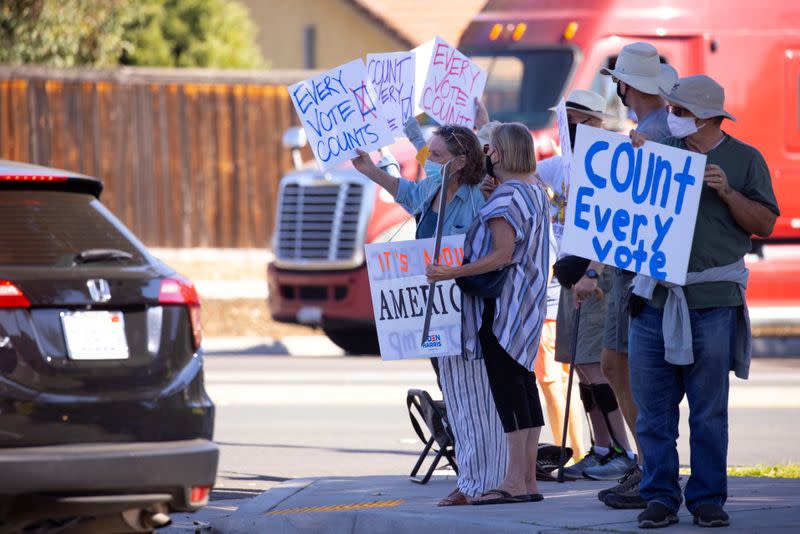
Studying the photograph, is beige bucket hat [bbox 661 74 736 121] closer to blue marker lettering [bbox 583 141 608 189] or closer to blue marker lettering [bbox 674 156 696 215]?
blue marker lettering [bbox 674 156 696 215]

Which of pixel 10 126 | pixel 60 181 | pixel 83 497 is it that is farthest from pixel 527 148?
pixel 10 126

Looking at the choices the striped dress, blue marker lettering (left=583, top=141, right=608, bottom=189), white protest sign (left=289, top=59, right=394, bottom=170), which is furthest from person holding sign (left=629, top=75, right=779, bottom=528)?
white protest sign (left=289, top=59, right=394, bottom=170)

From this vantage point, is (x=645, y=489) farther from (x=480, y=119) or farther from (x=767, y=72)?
(x=767, y=72)

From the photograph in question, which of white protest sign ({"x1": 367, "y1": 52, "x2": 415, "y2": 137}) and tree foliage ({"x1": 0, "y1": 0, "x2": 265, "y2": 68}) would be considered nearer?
white protest sign ({"x1": 367, "y1": 52, "x2": 415, "y2": 137})

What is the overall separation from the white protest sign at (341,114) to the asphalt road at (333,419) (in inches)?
79.3

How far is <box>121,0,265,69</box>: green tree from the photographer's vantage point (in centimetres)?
2958

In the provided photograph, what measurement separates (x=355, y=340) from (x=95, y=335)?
10957mm

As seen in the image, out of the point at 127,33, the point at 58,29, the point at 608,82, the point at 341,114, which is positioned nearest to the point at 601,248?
the point at 341,114

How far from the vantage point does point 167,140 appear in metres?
22.2

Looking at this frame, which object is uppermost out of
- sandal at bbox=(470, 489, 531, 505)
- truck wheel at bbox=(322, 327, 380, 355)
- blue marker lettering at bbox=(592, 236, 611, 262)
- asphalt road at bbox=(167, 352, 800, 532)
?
blue marker lettering at bbox=(592, 236, 611, 262)

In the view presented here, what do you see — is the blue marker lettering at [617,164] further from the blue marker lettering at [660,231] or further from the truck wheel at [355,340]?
the truck wheel at [355,340]

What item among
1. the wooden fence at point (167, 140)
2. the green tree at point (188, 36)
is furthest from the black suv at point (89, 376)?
the green tree at point (188, 36)

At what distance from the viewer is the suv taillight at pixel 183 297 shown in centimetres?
638

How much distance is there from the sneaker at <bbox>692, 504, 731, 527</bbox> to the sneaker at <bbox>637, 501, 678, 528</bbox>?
0.13 meters
